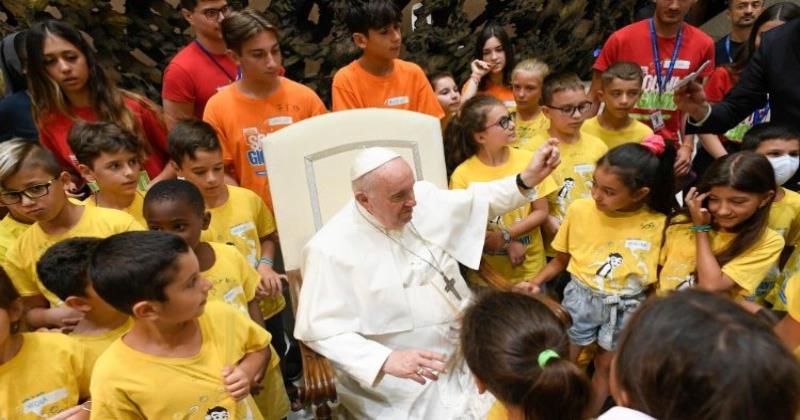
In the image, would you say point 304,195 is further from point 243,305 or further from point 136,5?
point 136,5

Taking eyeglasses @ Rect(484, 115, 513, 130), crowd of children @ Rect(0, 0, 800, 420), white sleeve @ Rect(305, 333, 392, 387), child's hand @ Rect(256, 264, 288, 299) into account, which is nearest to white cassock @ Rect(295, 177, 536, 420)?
white sleeve @ Rect(305, 333, 392, 387)

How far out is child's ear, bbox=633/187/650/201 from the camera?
7.97 ft

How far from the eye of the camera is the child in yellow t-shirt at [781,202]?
2.52 metres

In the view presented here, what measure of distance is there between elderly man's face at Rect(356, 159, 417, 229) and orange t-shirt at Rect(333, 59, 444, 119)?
1059mm

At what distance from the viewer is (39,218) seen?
2168 millimetres

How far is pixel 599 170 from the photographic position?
8.06 ft

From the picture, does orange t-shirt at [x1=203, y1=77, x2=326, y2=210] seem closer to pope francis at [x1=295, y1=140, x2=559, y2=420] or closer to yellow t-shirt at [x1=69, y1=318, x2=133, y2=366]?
pope francis at [x1=295, y1=140, x2=559, y2=420]

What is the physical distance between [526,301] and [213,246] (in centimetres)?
124

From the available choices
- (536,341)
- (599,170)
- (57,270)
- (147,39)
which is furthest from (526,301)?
(147,39)

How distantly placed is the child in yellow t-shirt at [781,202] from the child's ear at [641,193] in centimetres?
53

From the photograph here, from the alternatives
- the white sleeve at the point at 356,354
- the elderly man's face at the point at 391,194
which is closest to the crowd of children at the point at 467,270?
the white sleeve at the point at 356,354

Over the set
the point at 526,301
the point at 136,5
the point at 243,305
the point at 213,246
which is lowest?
the point at 243,305

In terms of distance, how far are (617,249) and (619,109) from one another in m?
1.14

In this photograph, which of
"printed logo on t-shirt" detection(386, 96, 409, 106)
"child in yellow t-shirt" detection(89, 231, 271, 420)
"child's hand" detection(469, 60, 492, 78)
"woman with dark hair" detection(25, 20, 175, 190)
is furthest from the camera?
"child's hand" detection(469, 60, 492, 78)
